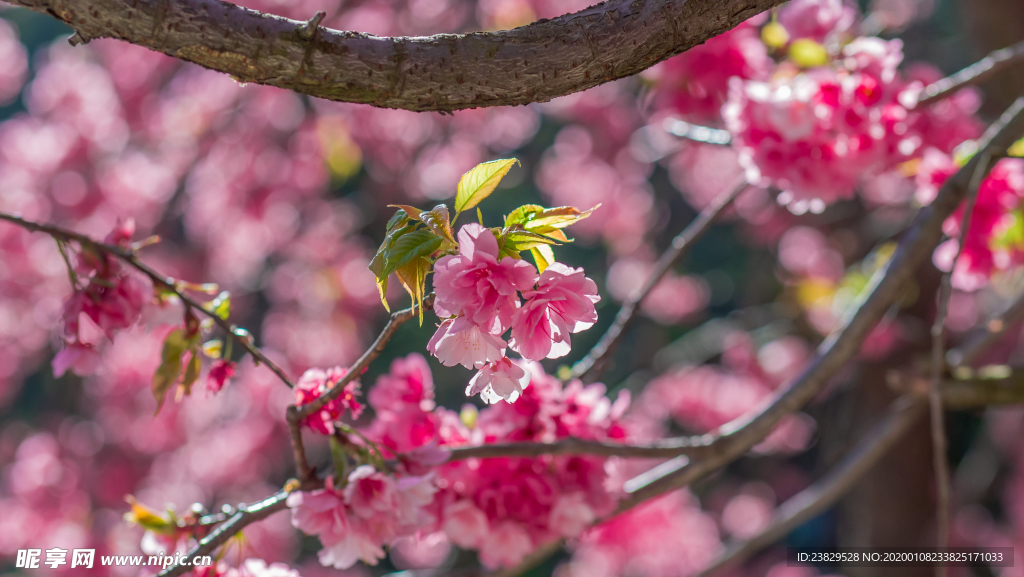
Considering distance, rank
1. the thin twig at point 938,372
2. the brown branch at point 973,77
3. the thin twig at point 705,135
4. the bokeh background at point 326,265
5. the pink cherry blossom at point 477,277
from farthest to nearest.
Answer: the bokeh background at point 326,265, the thin twig at point 705,135, the brown branch at point 973,77, the thin twig at point 938,372, the pink cherry blossom at point 477,277

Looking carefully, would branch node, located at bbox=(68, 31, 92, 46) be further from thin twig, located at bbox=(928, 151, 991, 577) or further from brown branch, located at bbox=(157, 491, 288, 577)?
thin twig, located at bbox=(928, 151, 991, 577)

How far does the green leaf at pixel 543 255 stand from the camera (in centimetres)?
57

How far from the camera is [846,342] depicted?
3.21ft

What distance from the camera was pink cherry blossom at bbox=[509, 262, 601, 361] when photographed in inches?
21.0

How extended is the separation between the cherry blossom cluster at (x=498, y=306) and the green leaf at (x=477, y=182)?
40mm

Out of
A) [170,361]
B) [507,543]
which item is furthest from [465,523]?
[170,361]

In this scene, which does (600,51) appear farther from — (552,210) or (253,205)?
(253,205)

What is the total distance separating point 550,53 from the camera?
0.58 m

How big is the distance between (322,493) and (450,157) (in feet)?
→ 9.97

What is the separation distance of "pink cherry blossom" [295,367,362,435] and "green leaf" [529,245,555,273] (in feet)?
0.80

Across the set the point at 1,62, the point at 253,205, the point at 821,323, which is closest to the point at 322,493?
the point at 821,323

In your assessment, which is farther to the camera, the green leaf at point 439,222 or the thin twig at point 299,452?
the thin twig at point 299,452

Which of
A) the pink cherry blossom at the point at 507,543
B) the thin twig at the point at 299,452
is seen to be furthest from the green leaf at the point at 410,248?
the pink cherry blossom at the point at 507,543

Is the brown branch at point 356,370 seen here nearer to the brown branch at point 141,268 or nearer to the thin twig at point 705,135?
the brown branch at point 141,268
